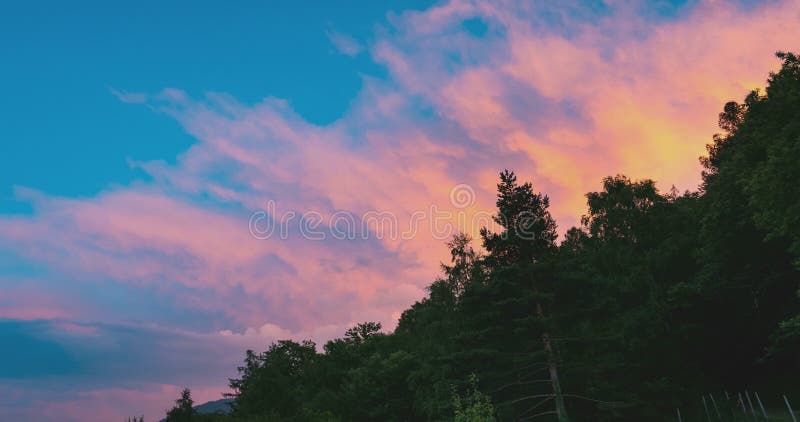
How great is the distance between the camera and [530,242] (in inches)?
1559

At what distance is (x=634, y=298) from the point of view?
5134cm

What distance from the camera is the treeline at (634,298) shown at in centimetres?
3334

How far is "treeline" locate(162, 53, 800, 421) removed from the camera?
3334cm

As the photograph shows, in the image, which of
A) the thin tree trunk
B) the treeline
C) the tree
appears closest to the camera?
the treeline

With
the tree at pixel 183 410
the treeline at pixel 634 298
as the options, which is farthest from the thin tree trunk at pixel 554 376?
the tree at pixel 183 410

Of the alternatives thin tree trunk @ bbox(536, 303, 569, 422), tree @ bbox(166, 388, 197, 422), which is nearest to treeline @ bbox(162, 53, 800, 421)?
thin tree trunk @ bbox(536, 303, 569, 422)

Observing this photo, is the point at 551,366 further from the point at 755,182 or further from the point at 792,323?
the point at 755,182

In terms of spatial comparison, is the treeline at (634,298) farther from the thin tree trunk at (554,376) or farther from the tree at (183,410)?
the tree at (183,410)

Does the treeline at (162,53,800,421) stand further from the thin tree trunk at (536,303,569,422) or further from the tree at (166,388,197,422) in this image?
the tree at (166,388,197,422)

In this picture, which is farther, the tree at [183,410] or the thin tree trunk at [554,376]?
the tree at [183,410]

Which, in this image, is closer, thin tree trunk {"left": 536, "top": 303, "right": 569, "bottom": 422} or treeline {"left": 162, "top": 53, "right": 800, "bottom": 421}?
treeline {"left": 162, "top": 53, "right": 800, "bottom": 421}

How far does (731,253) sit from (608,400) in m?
14.3

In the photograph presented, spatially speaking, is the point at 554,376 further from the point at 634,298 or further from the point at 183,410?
the point at 183,410

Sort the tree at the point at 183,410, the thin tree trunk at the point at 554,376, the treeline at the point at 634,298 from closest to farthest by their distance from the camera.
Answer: the treeline at the point at 634,298 < the thin tree trunk at the point at 554,376 < the tree at the point at 183,410
